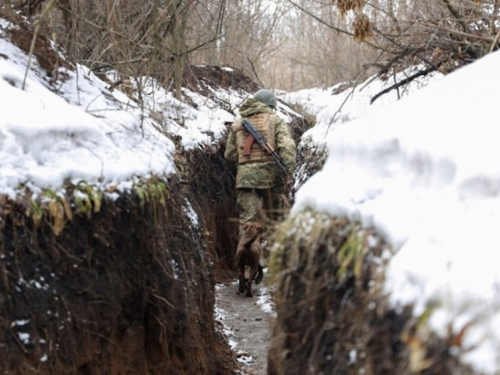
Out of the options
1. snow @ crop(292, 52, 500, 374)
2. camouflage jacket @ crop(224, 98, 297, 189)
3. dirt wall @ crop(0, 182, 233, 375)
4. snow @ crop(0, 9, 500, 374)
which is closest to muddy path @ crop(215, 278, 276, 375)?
dirt wall @ crop(0, 182, 233, 375)

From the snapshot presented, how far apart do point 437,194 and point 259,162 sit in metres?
5.19

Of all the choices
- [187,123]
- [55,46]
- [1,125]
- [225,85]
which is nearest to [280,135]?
[187,123]

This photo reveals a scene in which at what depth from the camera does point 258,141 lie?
25.3ft

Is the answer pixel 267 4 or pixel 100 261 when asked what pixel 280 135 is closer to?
pixel 100 261

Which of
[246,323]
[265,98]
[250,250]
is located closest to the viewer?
[246,323]

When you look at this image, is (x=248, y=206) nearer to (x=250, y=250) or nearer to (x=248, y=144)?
(x=250, y=250)

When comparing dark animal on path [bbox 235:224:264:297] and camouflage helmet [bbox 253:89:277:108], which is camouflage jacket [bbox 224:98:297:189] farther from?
dark animal on path [bbox 235:224:264:297]

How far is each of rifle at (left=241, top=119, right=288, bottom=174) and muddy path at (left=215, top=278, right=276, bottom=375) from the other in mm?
1526

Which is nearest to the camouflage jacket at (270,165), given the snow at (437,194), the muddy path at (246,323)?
the muddy path at (246,323)

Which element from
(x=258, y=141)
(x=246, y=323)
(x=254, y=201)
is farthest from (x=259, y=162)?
(x=246, y=323)

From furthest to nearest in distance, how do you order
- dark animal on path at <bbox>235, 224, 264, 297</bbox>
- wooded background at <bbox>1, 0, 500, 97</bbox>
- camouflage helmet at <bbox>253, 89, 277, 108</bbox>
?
camouflage helmet at <bbox>253, 89, 277, 108</bbox>, dark animal on path at <bbox>235, 224, 264, 297</bbox>, wooded background at <bbox>1, 0, 500, 97</bbox>

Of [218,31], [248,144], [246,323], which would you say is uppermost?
[218,31]

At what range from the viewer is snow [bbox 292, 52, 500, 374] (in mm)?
2193

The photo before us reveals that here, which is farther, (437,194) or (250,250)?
(250,250)
